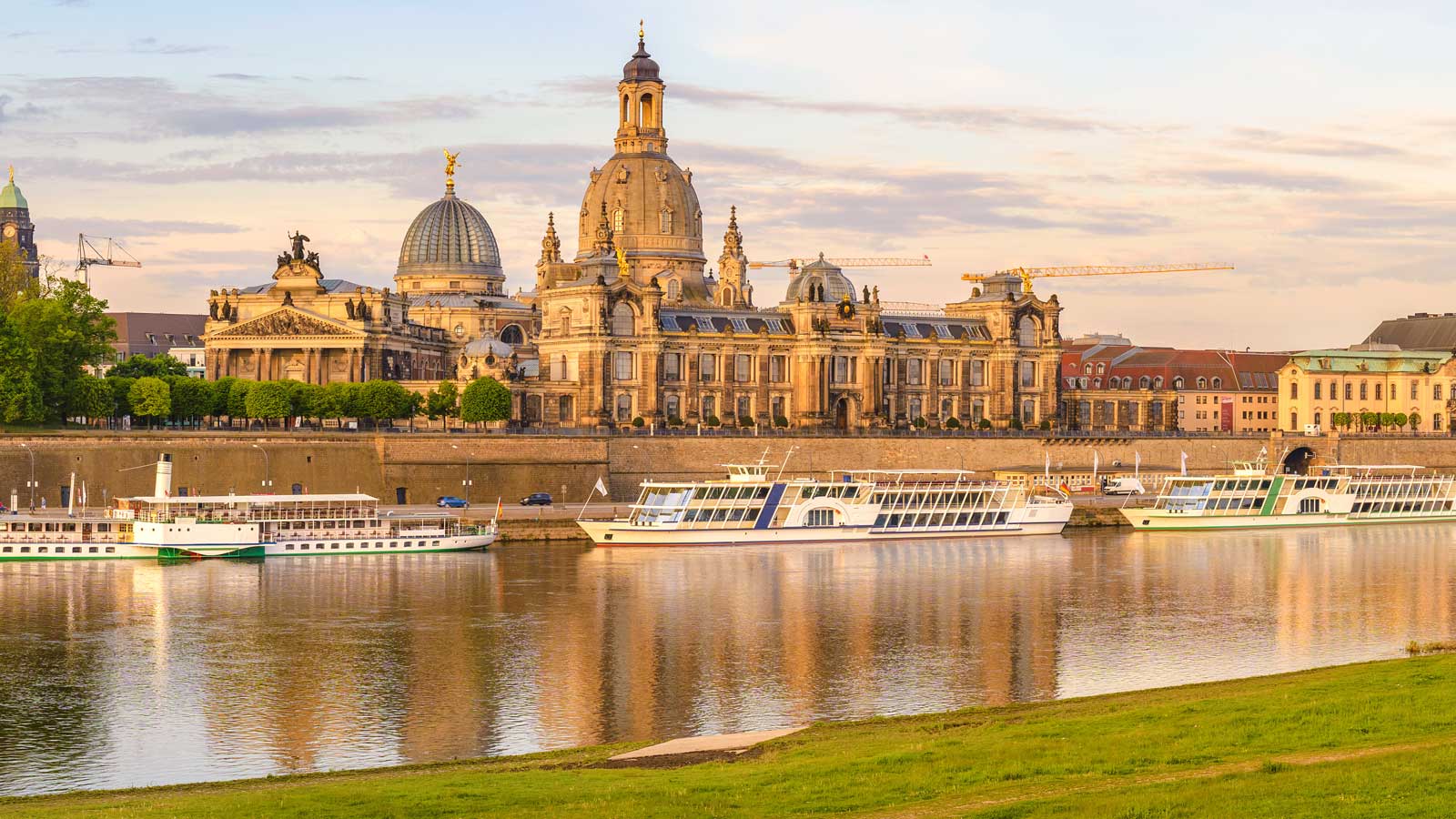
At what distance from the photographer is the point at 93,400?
9456 cm

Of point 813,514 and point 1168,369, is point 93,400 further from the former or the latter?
point 1168,369

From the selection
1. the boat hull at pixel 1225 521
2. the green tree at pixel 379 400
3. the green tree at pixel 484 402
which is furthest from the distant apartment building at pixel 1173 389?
the green tree at pixel 379 400

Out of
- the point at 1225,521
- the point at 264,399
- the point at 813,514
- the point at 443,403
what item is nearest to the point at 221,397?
the point at 264,399

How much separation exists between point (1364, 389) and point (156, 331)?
110m

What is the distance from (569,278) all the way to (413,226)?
18.7 metres

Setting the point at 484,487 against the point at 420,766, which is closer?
the point at 420,766

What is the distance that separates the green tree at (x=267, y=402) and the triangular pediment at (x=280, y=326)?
1571cm

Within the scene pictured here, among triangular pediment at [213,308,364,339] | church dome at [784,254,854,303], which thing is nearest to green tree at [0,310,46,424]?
triangular pediment at [213,308,364,339]

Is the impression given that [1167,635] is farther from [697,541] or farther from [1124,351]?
[1124,351]

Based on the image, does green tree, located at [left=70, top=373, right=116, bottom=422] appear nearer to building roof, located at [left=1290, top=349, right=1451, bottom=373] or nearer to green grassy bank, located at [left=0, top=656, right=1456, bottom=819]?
green grassy bank, located at [left=0, top=656, right=1456, bottom=819]

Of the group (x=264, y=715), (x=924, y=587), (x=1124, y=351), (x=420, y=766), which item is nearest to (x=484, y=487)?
(x=924, y=587)

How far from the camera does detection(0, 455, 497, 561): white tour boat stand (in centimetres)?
7262

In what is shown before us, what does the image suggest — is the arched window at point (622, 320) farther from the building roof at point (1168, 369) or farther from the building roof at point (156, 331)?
the building roof at point (156, 331)

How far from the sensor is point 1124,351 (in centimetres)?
15825
